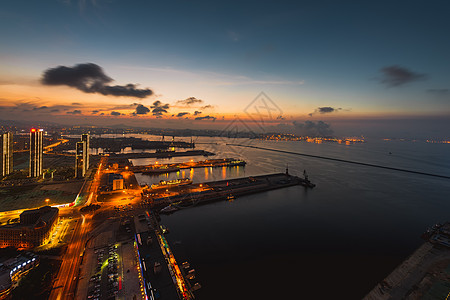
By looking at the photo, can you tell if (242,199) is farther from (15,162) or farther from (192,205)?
(15,162)

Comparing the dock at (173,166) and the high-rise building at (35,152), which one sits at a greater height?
the high-rise building at (35,152)

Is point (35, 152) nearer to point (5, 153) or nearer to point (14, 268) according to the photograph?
point (5, 153)

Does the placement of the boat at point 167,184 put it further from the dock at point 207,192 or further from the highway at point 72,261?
the highway at point 72,261

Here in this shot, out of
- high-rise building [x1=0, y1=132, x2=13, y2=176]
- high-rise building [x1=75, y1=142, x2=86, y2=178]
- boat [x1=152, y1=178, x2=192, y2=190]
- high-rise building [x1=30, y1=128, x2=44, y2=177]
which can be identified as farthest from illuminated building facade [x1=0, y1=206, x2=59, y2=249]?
high-rise building [x1=0, y1=132, x2=13, y2=176]

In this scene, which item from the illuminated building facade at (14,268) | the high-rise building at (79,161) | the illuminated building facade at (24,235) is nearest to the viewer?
the illuminated building facade at (14,268)

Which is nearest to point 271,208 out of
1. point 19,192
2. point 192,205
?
point 192,205

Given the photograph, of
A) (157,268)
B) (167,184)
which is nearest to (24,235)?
(157,268)

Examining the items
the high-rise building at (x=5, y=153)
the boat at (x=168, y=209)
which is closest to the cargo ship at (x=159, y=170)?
the boat at (x=168, y=209)
